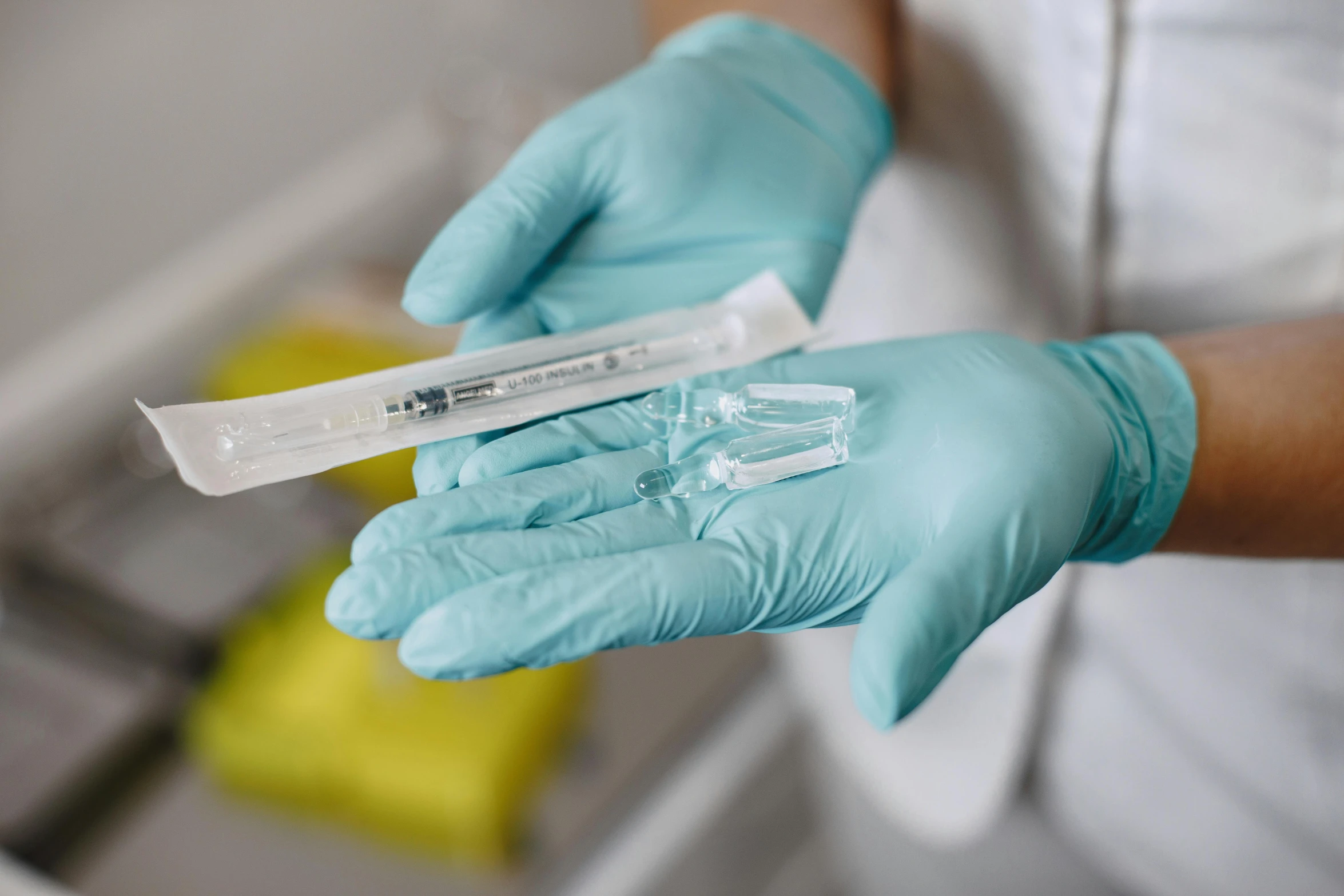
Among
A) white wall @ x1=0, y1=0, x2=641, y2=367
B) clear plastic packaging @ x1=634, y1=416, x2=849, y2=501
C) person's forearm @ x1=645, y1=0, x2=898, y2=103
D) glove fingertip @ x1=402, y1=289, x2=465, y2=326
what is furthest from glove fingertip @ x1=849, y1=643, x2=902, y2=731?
white wall @ x1=0, y1=0, x2=641, y2=367

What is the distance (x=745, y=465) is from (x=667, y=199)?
315mm

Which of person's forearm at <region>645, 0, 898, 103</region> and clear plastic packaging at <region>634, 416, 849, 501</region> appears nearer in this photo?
clear plastic packaging at <region>634, 416, 849, 501</region>

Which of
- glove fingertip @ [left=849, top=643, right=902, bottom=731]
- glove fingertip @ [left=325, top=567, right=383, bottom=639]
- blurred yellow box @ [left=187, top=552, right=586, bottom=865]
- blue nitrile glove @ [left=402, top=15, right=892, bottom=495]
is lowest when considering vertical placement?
blurred yellow box @ [left=187, top=552, right=586, bottom=865]

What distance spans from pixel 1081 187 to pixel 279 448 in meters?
0.74

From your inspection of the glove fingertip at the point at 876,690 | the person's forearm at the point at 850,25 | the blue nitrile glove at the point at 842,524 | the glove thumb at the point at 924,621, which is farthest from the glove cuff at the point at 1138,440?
the person's forearm at the point at 850,25

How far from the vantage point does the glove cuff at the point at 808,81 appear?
102 centimetres

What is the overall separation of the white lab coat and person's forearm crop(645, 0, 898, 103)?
6 centimetres

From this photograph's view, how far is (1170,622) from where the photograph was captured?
3.10ft

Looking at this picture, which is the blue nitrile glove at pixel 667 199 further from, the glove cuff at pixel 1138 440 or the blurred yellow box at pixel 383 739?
the blurred yellow box at pixel 383 739

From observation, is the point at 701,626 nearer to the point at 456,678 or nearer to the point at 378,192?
the point at 456,678

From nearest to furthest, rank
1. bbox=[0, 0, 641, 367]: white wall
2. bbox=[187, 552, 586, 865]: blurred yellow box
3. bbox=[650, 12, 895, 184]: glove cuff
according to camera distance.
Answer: bbox=[650, 12, 895, 184]: glove cuff, bbox=[187, 552, 586, 865]: blurred yellow box, bbox=[0, 0, 641, 367]: white wall

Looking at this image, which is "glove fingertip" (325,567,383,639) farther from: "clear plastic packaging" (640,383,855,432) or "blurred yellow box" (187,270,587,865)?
"blurred yellow box" (187,270,587,865)

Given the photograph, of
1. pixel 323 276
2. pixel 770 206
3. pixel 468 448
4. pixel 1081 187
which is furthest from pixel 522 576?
pixel 323 276

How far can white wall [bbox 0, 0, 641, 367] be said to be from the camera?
1409 mm
